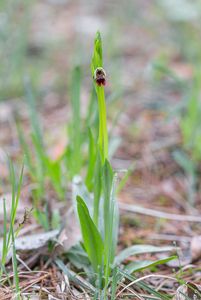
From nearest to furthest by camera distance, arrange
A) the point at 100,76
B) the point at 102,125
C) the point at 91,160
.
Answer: the point at 100,76, the point at 102,125, the point at 91,160

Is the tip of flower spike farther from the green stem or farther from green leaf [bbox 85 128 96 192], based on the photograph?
green leaf [bbox 85 128 96 192]

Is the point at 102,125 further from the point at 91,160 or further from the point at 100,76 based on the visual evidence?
the point at 91,160

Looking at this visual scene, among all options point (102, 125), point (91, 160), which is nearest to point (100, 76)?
point (102, 125)

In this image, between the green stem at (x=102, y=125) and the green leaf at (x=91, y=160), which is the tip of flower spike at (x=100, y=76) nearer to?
the green stem at (x=102, y=125)

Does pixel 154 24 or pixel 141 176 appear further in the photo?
pixel 154 24

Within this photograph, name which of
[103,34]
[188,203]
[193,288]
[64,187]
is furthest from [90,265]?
[103,34]

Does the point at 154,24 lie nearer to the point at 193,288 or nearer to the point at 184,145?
the point at 184,145

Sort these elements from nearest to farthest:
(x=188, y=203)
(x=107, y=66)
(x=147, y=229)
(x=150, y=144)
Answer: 1. (x=147, y=229)
2. (x=188, y=203)
3. (x=150, y=144)
4. (x=107, y=66)
